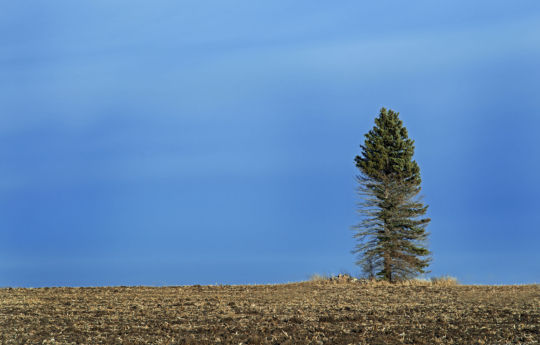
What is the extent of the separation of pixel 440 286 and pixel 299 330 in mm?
16187

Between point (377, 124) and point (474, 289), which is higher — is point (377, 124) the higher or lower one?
the higher one

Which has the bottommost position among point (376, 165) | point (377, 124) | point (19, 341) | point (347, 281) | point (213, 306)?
point (19, 341)

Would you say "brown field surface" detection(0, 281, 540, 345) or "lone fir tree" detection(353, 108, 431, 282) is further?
"lone fir tree" detection(353, 108, 431, 282)

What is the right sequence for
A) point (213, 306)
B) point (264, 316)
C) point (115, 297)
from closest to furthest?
point (264, 316) → point (213, 306) → point (115, 297)

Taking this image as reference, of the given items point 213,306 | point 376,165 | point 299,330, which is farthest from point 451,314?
point 376,165

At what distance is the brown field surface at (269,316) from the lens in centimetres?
1387

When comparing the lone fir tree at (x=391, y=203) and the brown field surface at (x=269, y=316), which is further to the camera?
the lone fir tree at (x=391, y=203)

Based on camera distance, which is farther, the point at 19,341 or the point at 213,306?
the point at 213,306

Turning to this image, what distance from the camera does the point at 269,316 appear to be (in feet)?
56.7

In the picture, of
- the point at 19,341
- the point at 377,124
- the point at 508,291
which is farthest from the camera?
the point at 377,124

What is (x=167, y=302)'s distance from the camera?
21.4m

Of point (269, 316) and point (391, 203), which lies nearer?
point (269, 316)

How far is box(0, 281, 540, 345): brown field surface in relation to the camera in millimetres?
13867

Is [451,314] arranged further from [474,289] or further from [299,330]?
[474,289]
